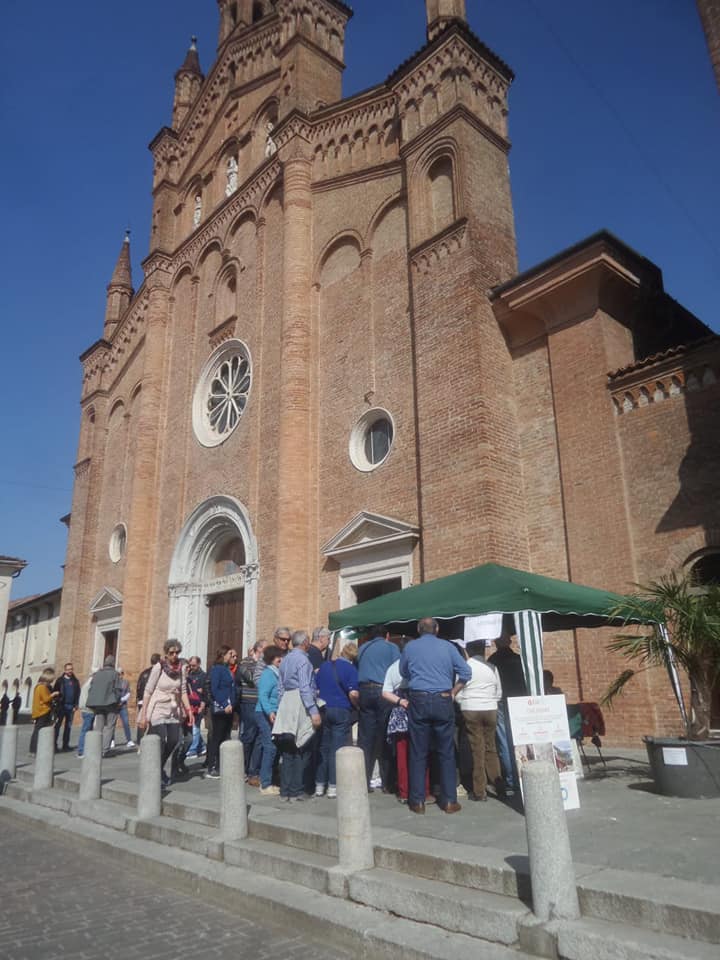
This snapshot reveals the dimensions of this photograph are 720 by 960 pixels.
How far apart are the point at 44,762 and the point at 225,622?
7951 millimetres

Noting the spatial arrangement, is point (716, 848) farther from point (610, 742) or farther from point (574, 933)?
point (610, 742)

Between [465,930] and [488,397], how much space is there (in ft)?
29.7

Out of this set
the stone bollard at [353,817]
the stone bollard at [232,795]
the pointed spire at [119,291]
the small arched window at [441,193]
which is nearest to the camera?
the stone bollard at [353,817]

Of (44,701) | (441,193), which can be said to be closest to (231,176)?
(441,193)

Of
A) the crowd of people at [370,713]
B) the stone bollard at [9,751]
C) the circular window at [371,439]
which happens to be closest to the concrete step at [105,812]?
the crowd of people at [370,713]

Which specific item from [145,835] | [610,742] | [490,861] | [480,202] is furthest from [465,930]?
[480,202]

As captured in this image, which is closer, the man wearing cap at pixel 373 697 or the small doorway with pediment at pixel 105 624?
the man wearing cap at pixel 373 697

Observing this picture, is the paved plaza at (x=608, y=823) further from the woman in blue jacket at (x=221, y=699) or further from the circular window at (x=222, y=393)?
the circular window at (x=222, y=393)

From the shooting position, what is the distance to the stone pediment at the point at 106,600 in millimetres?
20688

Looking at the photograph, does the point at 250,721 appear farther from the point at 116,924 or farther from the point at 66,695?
the point at 66,695

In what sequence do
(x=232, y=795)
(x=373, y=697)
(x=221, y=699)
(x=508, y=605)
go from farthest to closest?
(x=221, y=699), (x=373, y=697), (x=508, y=605), (x=232, y=795)

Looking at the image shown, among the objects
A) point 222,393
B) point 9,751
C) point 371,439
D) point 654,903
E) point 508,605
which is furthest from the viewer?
point 222,393

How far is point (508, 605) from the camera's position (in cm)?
698

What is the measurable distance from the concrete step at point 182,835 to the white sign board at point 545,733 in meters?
2.67
